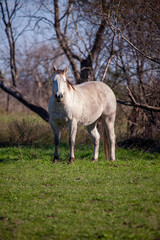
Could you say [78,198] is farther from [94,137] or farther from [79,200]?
[94,137]

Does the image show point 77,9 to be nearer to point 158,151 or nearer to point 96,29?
point 96,29

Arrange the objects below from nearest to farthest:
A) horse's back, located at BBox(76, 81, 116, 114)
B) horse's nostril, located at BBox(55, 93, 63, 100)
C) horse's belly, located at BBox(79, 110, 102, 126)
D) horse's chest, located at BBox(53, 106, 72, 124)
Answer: horse's nostril, located at BBox(55, 93, 63, 100) < horse's chest, located at BBox(53, 106, 72, 124) < horse's belly, located at BBox(79, 110, 102, 126) < horse's back, located at BBox(76, 81, 116, 114)

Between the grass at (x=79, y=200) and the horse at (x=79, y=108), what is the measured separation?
817mm

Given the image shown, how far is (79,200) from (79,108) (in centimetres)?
309

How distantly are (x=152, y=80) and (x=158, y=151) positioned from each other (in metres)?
2.38

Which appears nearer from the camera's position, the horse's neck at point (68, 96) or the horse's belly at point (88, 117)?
the horse's neck at point (68, 96)

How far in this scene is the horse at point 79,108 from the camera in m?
6.95

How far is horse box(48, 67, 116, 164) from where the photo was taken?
6.95 meters

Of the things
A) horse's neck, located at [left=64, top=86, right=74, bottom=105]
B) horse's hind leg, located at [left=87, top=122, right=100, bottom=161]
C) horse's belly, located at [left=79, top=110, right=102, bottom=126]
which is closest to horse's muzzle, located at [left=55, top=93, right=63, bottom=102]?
horse's neck, located at [left=64, top=86, right=74, bottom=105]

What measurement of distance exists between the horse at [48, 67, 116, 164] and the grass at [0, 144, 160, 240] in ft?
2.68

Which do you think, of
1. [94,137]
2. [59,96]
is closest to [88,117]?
[94,137]

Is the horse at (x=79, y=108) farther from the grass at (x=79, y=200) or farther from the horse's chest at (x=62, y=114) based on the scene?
the grass at (x=79, y=200)

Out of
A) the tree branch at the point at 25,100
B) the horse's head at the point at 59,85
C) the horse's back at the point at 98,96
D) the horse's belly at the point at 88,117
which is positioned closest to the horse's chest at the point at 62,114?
the horse's head at the point at 59,85

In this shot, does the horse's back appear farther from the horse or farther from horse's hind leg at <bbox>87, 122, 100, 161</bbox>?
horse's hind leg at <bbox>87, 122, 100, 161</bbox>
